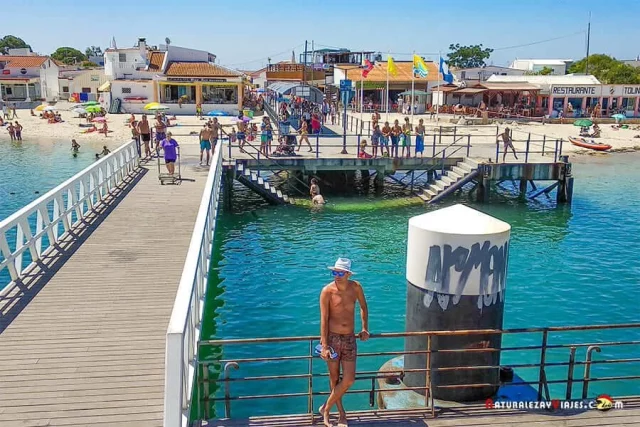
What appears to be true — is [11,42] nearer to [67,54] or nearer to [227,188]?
[67,54]

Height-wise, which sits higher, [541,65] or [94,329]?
[541,65]

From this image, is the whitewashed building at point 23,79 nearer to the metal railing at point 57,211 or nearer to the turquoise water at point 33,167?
the turquoise water at point 33,167

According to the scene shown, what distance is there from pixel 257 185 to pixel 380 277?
9017 mm

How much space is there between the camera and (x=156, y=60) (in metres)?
64.6

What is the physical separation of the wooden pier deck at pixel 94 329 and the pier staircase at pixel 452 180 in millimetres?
14370

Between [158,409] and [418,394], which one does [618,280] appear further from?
[158,409]

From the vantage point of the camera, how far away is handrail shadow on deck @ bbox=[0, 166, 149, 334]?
9.82 metres

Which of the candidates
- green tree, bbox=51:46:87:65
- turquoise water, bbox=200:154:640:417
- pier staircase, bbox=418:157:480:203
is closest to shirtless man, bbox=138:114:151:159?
turquoise water, bbox=200:154:640:417

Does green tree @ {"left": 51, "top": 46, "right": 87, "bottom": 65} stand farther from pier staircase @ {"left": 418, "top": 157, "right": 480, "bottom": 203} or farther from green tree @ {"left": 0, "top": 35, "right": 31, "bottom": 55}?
pier staircase @ {"left": 418, "top": 157, "right": 480, "bottom": 203}

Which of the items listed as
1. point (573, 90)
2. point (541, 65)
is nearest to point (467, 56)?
point (541, 65)

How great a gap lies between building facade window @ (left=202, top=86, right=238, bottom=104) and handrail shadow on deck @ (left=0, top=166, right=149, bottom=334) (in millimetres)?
42920

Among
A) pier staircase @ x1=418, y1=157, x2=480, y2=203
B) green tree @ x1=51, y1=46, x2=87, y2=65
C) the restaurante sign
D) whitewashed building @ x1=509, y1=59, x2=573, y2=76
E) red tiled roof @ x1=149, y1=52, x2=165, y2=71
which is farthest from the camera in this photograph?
green tree @ x1=51, y1=46, x2=87, y2=65

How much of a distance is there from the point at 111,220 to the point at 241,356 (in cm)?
526

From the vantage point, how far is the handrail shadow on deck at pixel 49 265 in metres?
9.82
